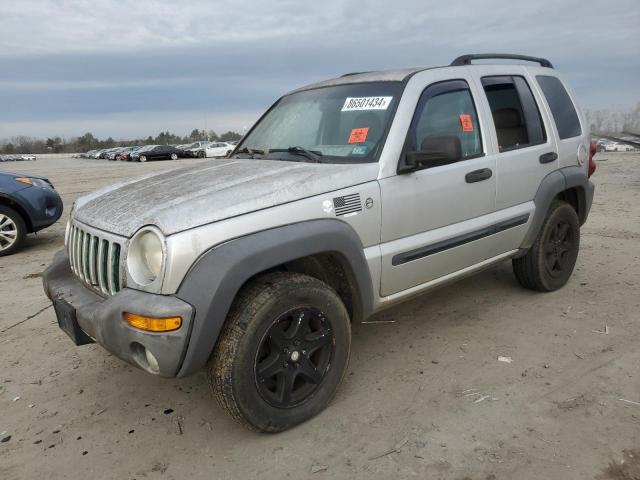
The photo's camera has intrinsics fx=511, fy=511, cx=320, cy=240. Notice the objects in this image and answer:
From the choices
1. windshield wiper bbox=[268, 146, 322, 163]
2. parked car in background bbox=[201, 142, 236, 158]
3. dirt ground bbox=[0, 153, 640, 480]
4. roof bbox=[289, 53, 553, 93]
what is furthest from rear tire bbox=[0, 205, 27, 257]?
parked car in background bbox=[201, 142, 236, 158]

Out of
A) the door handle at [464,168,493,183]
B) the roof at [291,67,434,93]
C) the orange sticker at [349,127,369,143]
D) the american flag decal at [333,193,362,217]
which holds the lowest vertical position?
the american flag decal at [333,193,362,217]

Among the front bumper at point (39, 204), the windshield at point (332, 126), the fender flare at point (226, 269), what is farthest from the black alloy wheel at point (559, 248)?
the front bumper at point (39, 204)

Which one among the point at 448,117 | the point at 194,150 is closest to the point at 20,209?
the point at 448,117

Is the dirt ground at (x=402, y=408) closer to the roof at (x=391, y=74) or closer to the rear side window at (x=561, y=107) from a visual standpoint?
the rear side window at (x=561, y=107)

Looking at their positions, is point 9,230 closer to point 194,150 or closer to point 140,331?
point 140,331

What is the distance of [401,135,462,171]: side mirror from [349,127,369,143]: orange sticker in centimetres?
30

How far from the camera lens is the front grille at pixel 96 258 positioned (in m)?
2.49

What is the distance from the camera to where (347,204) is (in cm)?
277

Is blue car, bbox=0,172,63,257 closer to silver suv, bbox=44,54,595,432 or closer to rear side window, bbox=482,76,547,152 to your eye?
silver suv, bbox=44,54,595,432

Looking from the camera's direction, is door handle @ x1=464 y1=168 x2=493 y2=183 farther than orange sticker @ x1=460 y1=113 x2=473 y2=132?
No

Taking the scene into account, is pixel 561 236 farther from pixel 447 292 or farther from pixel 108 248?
pixel 108 248

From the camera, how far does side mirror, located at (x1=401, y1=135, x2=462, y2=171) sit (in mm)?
2939

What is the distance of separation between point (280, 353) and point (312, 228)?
2.14ft

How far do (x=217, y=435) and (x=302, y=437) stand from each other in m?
0.45
